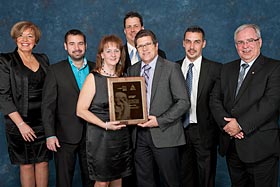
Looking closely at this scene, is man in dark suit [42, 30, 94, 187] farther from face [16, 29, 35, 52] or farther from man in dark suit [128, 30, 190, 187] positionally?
man in dark suit [128, 30, 190, 187]

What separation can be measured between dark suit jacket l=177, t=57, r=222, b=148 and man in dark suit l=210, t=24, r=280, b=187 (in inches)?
12.9

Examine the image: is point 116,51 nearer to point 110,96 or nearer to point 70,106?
point 110,96

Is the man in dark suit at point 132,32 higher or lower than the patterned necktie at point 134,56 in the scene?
higher

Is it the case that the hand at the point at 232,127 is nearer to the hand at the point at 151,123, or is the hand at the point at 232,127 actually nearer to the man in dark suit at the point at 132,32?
the hand at the point at 151,123

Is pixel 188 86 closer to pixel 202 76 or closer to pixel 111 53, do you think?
pixel 202 76

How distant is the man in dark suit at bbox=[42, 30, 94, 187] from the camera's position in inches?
128

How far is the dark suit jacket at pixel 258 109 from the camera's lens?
9.49 ft

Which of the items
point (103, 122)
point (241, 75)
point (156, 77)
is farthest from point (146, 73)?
point (241, 75)

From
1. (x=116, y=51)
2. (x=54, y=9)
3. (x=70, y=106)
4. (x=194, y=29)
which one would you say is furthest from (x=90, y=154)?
(x=54, y=9)

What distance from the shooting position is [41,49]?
4.67 meters

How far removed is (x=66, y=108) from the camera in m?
3.27

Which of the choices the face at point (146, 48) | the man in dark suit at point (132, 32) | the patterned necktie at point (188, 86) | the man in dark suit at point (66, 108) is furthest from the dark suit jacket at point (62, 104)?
the patterned necktie at point (188, 86)

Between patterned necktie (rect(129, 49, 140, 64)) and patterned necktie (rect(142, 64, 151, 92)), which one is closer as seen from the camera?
patterned necktie (rect(142, 64, 151, 92))

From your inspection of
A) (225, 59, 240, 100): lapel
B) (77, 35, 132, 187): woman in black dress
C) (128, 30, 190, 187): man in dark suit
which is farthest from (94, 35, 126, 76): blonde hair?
(225, 59, 240, 100): lapel
